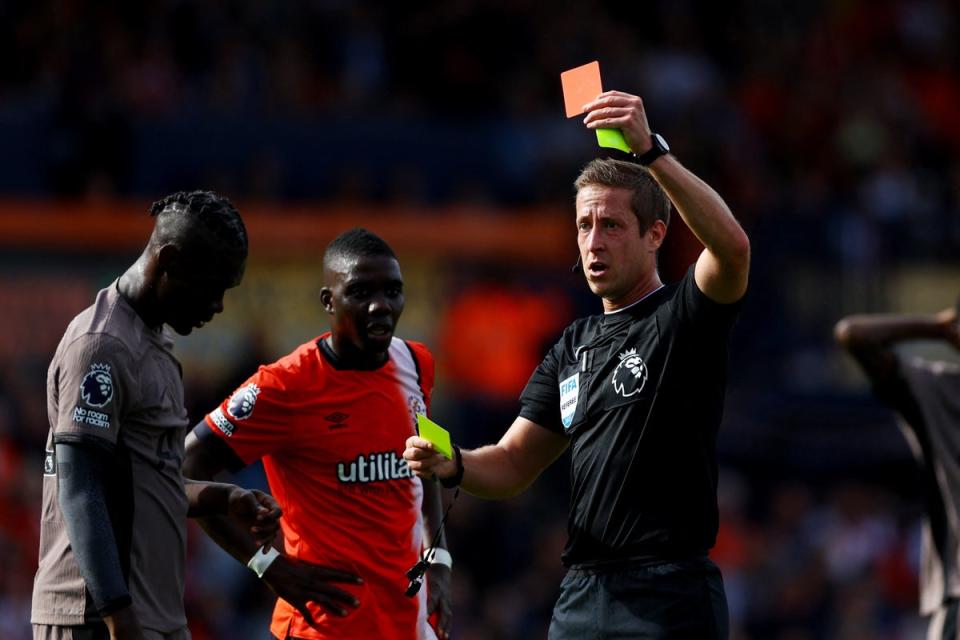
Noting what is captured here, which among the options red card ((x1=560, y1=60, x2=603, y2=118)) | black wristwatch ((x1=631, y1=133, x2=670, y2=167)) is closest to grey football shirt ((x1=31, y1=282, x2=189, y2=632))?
red card ((x1=560, y1=60, x2=603, y2=118))

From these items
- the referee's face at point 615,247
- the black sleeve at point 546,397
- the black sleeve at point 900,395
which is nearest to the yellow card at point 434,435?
the black sleeve at point 546,397

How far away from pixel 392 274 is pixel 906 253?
991 cm

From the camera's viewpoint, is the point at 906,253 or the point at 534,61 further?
the point at 534,61

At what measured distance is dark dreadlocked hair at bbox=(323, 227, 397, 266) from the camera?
5.92 metres

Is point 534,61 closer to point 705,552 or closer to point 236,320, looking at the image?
point 236,320

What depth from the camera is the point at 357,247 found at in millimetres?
5938

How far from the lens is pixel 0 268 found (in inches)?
479

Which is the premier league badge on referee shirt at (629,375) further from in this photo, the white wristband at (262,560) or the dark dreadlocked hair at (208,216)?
the white wristband at (262,560)

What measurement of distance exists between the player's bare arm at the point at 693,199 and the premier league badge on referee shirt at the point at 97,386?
1.70 meters

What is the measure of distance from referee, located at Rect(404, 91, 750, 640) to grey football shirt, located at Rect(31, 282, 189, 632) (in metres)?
0.85

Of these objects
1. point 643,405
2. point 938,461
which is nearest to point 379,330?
point 643,405

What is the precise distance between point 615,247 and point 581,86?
1.89 feet

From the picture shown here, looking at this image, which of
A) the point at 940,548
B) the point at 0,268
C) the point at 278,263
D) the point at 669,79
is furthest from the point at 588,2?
the point at 940,548

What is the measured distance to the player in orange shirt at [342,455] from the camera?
5.78 m
